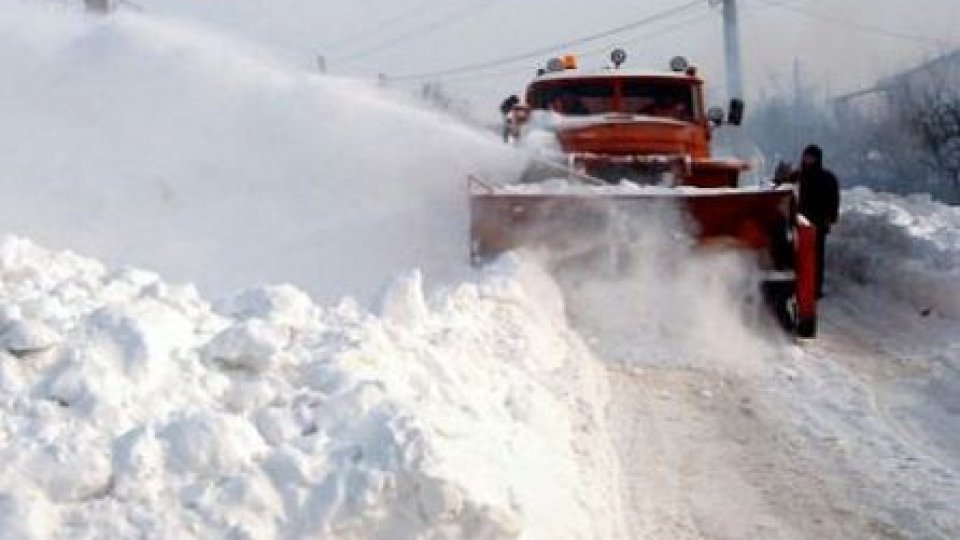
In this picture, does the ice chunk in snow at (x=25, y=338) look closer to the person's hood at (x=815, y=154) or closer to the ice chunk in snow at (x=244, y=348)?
the ice chunk in snow at (x=244, y=348)

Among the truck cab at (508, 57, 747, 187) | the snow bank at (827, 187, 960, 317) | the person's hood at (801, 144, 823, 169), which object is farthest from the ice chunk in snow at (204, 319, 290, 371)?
the person's hood at (801, 144, 823, 169)

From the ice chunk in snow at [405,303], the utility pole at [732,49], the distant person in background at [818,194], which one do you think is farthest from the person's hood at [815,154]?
the utility pole at [732,49]

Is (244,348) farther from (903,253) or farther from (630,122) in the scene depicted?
(903,253)

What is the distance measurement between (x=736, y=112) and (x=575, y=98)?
5.33 ft

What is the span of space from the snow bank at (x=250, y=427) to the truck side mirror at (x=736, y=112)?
6.73 meters

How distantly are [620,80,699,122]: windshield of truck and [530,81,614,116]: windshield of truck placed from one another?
175 millimetres

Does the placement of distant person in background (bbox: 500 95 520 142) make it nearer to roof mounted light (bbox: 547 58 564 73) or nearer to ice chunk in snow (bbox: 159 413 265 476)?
roof mounted light (bbox: 547 58 564 73)

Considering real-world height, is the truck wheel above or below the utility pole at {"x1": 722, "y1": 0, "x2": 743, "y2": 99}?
below

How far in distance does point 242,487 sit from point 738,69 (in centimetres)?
3447

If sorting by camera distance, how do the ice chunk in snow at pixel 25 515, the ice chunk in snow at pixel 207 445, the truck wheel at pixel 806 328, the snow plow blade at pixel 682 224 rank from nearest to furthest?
1. the ice chunk in snow at pixel 25 515
2. the ice chunk in snow at pixel 207 445
3. the truck wheel at pixel 806 328
4. the snow plow blade at pixel 682 224

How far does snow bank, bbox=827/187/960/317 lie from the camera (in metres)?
11.4

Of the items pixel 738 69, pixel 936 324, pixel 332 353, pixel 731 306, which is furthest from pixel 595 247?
pixel 738 69

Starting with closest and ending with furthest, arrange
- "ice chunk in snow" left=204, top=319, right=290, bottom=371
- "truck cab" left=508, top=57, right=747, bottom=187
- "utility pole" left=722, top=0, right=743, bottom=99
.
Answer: "ice chunk in snow" left=204, top=319, right=290, bottom=371 → "truck cab" left=508, top=57, right=747, bottom=187 → "utility pole" left=722, top=0, right=743, bottom=99

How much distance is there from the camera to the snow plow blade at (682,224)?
9320 mm
